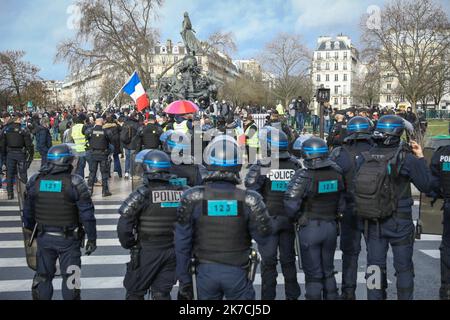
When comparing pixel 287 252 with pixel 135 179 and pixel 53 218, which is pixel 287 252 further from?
pixel 135 179

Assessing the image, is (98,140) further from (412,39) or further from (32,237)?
(412,39)

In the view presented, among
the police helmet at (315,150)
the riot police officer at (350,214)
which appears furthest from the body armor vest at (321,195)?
the riot police officer at (350,214)

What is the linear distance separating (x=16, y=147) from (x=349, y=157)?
8403 mm

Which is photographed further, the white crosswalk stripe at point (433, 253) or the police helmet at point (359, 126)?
the white crosswalk stripe at point (433, 253)

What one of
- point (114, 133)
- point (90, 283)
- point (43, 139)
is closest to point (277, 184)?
point (90, 283)

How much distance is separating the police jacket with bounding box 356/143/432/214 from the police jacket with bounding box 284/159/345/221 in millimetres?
586

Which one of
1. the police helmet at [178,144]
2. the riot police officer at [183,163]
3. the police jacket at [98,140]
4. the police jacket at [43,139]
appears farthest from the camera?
the police jacket at [43,139]

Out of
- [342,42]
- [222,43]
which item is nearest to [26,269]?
[222,43]

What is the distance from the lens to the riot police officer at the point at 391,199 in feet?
16.1

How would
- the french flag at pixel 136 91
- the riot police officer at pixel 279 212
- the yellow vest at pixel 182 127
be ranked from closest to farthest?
the riot police officer at pixel 279 212 < the yellow vest at pixel 182 127 < the french flag at pixel 136 91

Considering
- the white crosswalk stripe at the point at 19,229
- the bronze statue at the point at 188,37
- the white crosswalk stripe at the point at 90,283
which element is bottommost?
the white crosswalk stripe at the point at 90,283

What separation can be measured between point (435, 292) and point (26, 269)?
17.2ft

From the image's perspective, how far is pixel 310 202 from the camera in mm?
4953

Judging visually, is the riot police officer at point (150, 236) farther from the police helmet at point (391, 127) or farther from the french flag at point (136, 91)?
the french flag at point (136, 91)
